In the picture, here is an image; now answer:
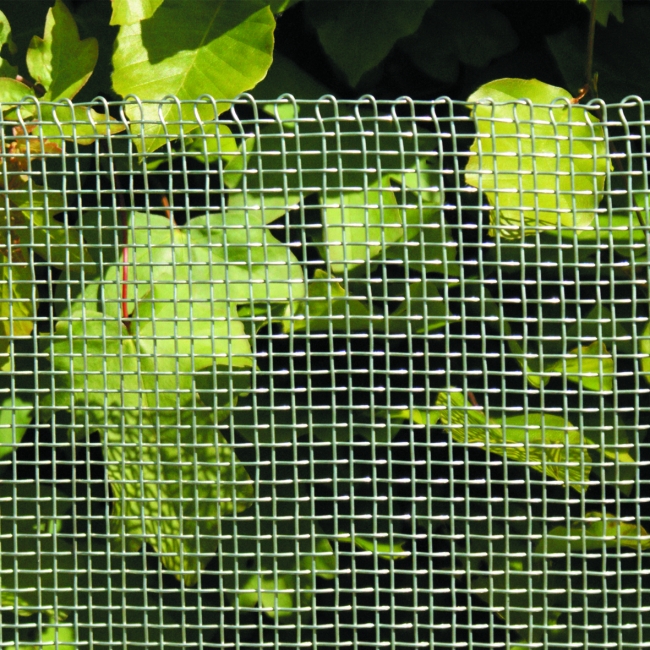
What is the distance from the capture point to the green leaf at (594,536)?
1.84 ft

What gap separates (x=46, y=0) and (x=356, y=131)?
414mm

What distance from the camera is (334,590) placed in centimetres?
57

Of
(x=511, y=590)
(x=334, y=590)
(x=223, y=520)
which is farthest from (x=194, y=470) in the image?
(x=511, y=590)

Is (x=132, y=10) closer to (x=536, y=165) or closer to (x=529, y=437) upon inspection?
(x=536, y=165)

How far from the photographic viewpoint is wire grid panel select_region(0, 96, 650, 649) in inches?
22.1

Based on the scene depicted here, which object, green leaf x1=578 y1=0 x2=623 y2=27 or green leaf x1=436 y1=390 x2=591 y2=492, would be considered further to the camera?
green leaf x1=578 y1=0 x2=623 y2=27

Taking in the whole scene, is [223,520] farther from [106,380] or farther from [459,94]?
[459,94]

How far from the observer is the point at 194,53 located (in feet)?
2.13

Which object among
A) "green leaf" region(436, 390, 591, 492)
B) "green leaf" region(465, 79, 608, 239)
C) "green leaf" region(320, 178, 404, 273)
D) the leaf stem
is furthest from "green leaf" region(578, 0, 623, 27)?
"green leaf" region(436, 390, 591, 492)

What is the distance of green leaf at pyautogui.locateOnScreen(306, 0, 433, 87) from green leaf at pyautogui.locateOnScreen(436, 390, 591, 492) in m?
0.36

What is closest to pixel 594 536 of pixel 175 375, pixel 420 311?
pixel 420 311

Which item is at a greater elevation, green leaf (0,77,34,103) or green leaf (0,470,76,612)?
green leaf (0,77,34,103)

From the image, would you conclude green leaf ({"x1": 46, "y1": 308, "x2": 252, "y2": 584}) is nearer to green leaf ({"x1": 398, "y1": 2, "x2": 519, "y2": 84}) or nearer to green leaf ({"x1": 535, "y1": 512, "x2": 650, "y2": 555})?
green leaf ({"x1": 535, "y1": 512, "x2": 650, "y2": 555})

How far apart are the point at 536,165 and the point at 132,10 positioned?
0.38m
